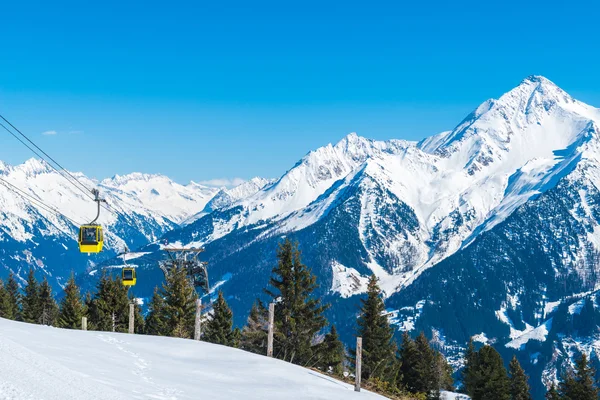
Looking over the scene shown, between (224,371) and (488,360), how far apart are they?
59.6 meters

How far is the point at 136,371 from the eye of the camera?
60.0ft

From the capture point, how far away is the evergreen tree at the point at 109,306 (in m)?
65.8

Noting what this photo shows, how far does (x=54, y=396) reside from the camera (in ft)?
38.8

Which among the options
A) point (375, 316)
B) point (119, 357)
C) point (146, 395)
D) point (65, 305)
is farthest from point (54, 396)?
point (65, 305)

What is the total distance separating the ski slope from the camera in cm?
1291

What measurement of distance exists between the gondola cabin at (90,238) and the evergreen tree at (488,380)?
163 ft

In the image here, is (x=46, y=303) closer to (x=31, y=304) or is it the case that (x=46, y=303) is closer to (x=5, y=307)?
(x=31, y=304)

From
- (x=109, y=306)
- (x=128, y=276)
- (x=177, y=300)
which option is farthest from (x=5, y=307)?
(x=128, y=276)

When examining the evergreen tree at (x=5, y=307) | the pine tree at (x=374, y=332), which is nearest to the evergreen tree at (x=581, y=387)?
the pine tree at (x=374, y=332)

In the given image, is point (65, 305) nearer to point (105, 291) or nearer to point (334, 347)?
point (105, 291)

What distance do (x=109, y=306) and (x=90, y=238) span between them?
1148 inches

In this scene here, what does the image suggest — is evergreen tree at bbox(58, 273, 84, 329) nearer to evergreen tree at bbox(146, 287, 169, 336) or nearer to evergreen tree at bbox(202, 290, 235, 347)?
evergreen tree at bbox(146, 287, 169, 336)

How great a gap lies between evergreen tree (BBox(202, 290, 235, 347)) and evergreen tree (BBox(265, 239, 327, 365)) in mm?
26832

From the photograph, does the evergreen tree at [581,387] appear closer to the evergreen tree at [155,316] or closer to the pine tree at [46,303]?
the evergreen tree at [155,316]
